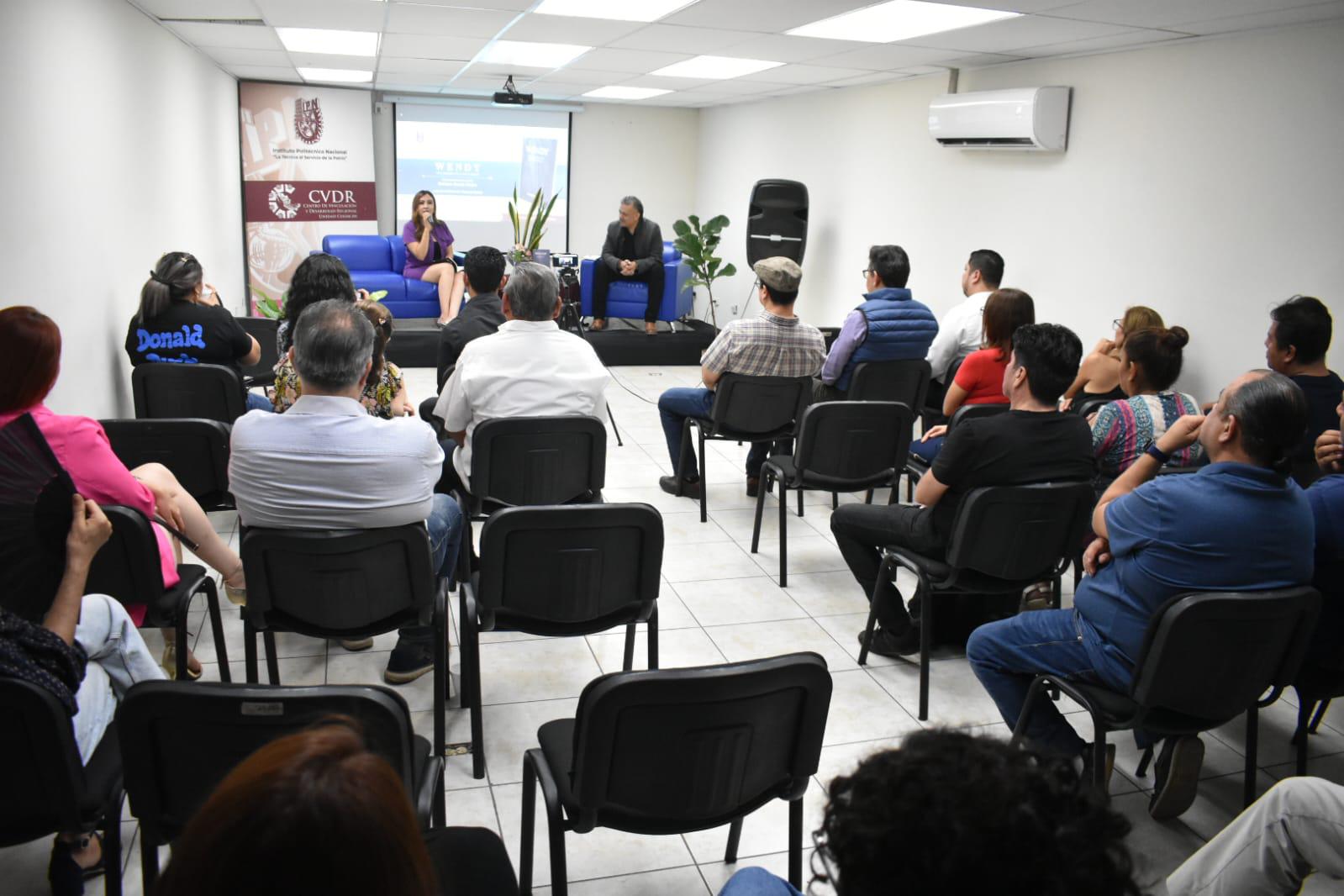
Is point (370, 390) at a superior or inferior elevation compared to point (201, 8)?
inferior

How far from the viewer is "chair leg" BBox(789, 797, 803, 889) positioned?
208cm

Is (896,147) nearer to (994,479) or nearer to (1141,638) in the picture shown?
(994,479)

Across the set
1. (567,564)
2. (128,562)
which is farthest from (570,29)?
(128,562)

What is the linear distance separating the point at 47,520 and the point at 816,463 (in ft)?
9.03

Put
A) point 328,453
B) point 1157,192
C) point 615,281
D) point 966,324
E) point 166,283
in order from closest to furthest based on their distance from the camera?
1. point 328,453
2. point 166,283
3. point 1157,192
4. point 966,324
5. point 615,281

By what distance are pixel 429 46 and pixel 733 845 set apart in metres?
6.01

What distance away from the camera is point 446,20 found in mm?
5516

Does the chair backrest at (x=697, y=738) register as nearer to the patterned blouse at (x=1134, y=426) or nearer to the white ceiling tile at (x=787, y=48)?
the patterned blouse at (x=1134, y=426)

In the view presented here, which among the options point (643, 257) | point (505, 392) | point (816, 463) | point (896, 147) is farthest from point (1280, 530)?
Answer: point (643, 257)

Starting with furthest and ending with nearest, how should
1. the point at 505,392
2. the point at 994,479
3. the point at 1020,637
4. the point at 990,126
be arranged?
the point at 990,126 → the point at 505,392 → the point at 994,479 → the point at 1020,637

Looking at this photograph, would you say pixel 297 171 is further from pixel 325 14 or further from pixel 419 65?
pixel 325 14

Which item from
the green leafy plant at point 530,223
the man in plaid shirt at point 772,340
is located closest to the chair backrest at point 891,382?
the man in plaid shirt at point 772,340

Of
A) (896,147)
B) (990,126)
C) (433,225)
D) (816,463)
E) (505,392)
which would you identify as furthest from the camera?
(433,225)

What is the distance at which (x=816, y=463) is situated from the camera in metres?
4.04
